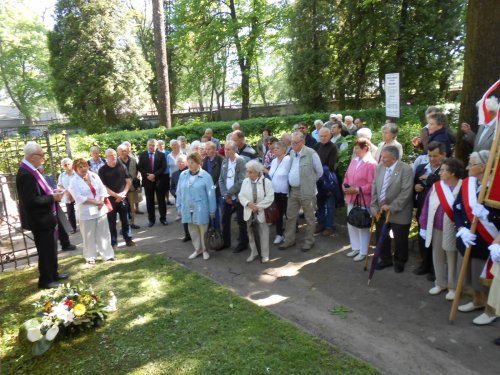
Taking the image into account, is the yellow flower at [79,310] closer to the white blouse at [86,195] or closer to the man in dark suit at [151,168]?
the white blouse at [86,195]

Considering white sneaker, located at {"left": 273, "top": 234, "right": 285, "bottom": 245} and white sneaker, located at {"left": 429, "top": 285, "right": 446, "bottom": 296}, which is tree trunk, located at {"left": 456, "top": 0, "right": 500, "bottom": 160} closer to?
white sneaker, located at {"left": 429, "top": 285, "right": 446, "bottom": 296}

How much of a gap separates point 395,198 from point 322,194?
1.87 metres

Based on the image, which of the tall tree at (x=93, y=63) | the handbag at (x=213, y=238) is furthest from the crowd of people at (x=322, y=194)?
the tall tree at (x=93, y=63)

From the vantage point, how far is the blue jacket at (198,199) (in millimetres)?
6426

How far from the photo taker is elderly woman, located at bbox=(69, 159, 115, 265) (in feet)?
20.3

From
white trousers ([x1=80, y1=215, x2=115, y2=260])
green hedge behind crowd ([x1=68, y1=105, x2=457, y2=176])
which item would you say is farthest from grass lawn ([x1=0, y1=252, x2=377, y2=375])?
green hedge behind crowd ([x1=68, y1=105, x2=457, y2=176])

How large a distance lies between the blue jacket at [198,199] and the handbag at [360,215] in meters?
2.35

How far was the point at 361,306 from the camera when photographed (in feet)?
15.3

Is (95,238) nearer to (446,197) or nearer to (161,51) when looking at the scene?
(446,197)

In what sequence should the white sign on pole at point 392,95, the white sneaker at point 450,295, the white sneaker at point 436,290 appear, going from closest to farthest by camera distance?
the white sneaker at point 450,295
the white sneaker at point 436,290
the white sign on pole at point 392,95

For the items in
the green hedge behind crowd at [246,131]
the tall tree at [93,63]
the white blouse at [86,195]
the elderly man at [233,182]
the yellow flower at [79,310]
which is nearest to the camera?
the yellow flower at [79,310]

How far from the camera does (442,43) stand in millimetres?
21750

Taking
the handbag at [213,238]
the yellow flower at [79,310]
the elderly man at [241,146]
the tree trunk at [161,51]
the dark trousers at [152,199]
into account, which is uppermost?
the tree trunk at [161,51]

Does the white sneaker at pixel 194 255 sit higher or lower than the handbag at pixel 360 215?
lower
